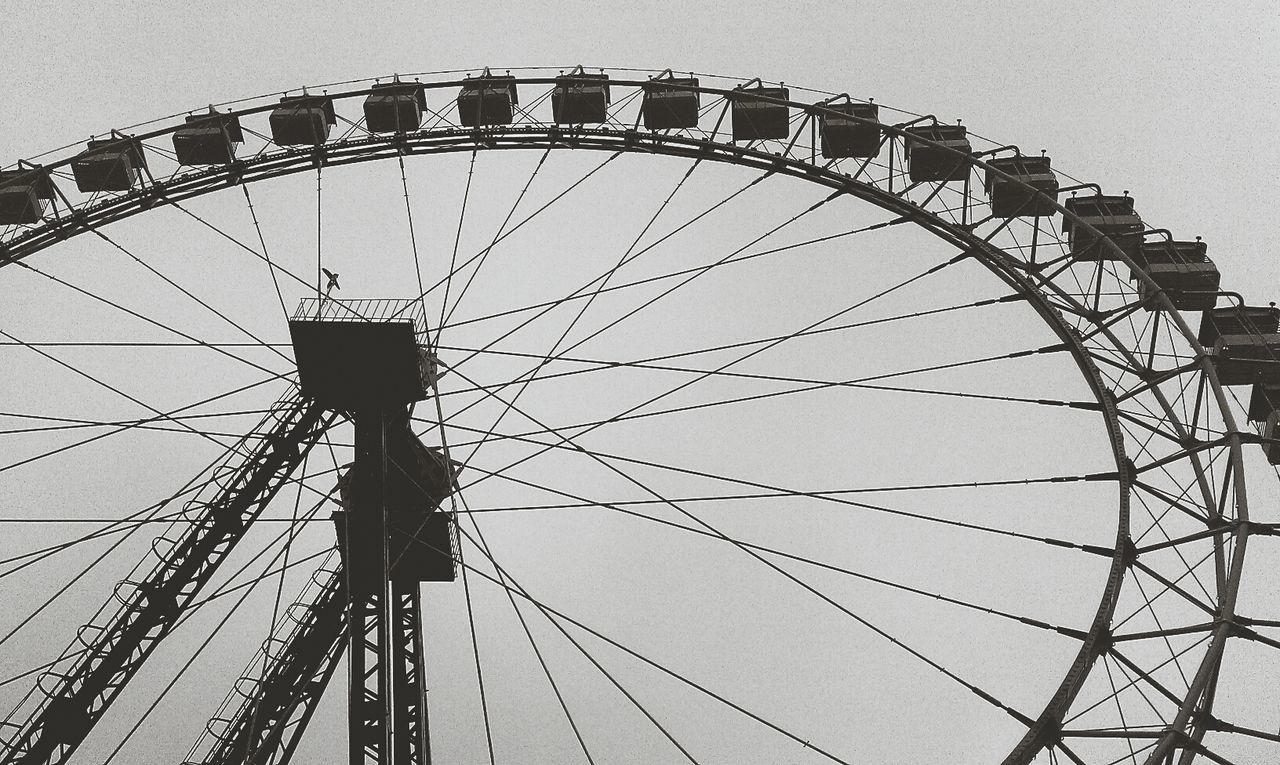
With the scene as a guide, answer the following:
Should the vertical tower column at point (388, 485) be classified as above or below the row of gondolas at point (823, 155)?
below

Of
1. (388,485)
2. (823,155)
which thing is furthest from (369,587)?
(823,155)

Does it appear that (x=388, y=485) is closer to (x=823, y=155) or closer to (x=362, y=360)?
(x=362, y=360)

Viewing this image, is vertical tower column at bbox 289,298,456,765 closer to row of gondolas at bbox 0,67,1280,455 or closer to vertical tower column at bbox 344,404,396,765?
vertical tower column at bbox 344,404,396,765

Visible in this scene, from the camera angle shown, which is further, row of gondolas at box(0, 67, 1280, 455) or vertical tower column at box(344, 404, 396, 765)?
row of gondolas at box(0, 67, 1280, 455)

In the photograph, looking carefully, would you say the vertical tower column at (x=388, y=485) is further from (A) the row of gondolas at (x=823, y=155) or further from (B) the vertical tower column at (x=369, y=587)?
(A) the row of gondolas at (x=823, y=155)

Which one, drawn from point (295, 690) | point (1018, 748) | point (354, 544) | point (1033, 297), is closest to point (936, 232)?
point (1033, 297)

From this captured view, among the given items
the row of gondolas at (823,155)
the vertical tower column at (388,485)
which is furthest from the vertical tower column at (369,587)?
the row of gondolas at (823,155)

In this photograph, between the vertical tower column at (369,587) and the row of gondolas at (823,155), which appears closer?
the vertical tower column at (369,587)

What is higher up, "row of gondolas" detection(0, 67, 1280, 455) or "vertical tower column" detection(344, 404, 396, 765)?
"row of gondolas" detection(0, 67, 1280, 455)

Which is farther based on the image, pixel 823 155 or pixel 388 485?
pixel 823 155

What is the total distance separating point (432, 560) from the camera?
22594 mm

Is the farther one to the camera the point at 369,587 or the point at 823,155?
the point at 823,155

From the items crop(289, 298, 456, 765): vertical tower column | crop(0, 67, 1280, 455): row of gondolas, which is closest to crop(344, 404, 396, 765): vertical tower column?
crop(289, 298, 456, 765): vertical tower column

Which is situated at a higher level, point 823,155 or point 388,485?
point 823,155
